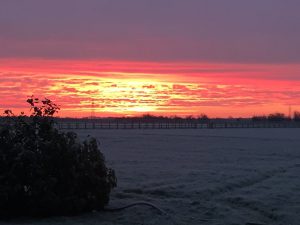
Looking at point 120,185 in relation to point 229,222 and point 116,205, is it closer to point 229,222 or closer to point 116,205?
point 116,205

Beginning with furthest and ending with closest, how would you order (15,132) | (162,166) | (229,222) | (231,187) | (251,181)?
(162,166) < (251,181) < (231,187) < (15,132) < (229,222)

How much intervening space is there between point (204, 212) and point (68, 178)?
10.4 feet

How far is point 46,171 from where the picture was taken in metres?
14.5

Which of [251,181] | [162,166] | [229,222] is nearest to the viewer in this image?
[229,222]

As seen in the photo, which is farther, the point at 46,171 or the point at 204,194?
the point at 204,194

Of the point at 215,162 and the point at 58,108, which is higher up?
the point at 58,108

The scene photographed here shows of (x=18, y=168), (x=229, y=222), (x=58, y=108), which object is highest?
(x=58, y=108)

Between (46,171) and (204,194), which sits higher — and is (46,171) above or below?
above

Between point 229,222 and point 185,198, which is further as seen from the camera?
point 185,198

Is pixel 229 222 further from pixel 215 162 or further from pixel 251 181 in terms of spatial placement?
pixel 215 162

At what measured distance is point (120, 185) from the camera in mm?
19844

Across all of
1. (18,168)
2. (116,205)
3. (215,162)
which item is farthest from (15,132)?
(215,162)

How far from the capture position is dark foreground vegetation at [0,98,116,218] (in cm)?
1416

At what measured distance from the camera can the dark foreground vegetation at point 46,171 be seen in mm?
14164
